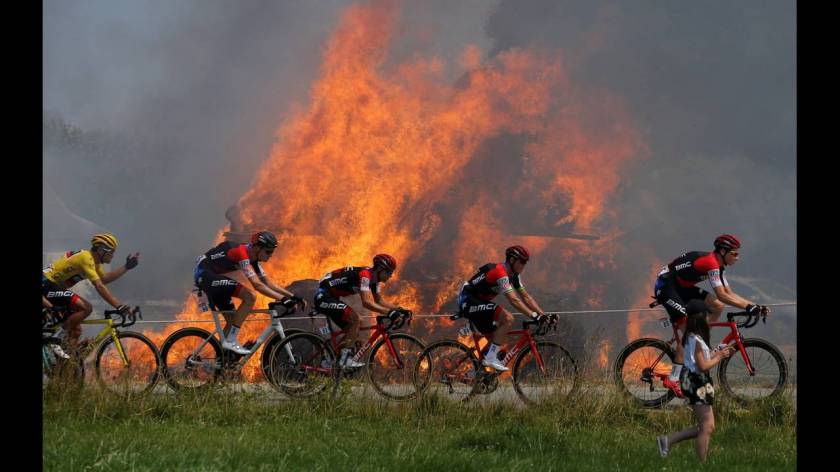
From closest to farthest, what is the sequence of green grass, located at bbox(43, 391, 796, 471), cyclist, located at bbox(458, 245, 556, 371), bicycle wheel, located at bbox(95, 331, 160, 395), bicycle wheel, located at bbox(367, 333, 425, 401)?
green grass, located at bbox(43, 391, 796, 471)
bicycle wheel, located at bbox(95, 331, 160, 395)
bicycle wheel, located at bbox(367, 333, 425, 401)
cyclist, located at bbox(458, 245, 556, 371)

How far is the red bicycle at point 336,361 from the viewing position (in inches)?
489

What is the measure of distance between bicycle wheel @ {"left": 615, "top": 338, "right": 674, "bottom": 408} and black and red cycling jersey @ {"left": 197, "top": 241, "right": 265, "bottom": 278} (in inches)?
203

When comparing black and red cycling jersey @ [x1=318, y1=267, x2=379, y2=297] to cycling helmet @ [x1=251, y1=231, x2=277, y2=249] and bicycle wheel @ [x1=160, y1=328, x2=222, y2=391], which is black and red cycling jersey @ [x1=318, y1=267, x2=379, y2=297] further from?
bicycle wheel @ [x1=160, y1=328, x2=222, y2=391]

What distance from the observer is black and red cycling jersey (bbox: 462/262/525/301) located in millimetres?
12438

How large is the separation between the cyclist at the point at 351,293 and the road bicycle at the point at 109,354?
241 cm

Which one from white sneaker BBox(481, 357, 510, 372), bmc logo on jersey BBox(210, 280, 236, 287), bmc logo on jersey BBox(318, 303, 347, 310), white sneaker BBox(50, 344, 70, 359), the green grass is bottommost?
the green grass

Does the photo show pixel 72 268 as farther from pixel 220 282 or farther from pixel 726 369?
pixel 726 369

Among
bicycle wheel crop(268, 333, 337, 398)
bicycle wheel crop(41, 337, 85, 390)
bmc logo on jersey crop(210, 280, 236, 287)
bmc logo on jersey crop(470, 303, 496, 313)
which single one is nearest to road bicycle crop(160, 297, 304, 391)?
bicycle wheel crop(268, 333, 337, 398)

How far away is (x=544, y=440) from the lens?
9.73 metres

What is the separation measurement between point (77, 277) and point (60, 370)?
1723mm

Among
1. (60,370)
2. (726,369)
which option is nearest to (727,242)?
(726,369)

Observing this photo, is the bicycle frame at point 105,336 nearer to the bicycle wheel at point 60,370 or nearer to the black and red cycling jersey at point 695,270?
the bicycle wheel at point 60,370

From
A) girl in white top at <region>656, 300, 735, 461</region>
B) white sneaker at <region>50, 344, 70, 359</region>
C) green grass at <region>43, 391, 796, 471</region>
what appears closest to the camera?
green grass at <region>43, 391, 796, 471</region>
